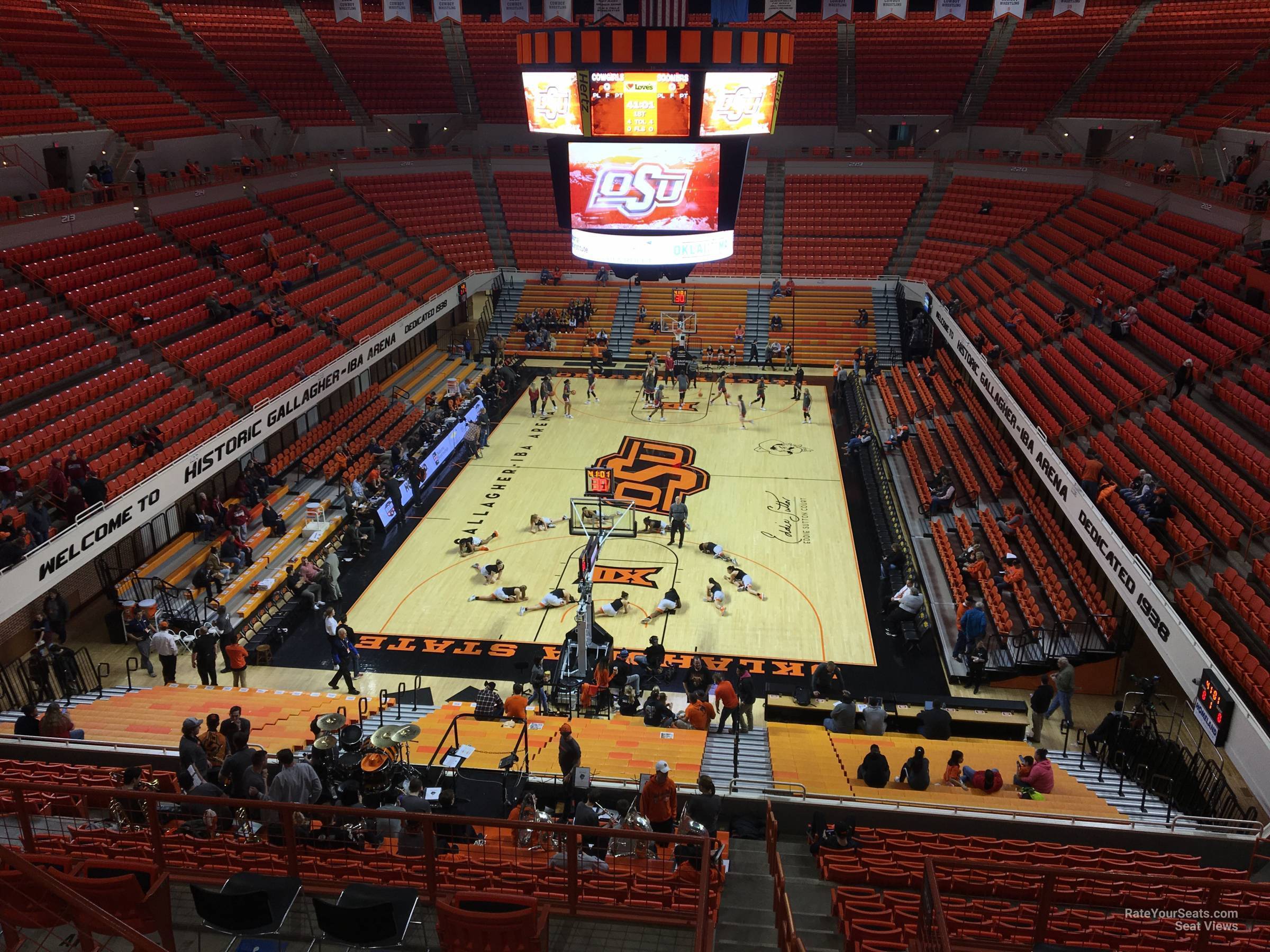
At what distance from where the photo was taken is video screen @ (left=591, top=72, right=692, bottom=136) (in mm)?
16188

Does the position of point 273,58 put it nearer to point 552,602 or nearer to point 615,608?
point 552,602

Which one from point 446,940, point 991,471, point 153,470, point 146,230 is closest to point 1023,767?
point 446,940

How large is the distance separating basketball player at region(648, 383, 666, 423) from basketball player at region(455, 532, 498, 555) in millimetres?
9368

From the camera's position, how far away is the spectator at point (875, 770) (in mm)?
12273

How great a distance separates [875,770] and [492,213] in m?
34.5

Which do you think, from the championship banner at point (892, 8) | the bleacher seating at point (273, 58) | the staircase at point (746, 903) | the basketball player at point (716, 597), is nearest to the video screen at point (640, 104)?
the basketball player at point (716, 597)

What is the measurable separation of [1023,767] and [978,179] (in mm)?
32537

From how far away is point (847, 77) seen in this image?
4397cm

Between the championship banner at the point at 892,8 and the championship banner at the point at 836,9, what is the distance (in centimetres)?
153

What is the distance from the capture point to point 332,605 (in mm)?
19391

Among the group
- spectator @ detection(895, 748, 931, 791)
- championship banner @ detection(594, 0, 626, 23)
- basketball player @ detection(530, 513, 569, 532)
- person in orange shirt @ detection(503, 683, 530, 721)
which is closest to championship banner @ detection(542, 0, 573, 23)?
championship banner @ detection(594, 0, 626, 23)

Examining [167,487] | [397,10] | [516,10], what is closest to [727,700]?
[167,487]

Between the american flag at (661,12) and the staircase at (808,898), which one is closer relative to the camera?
the staircase at (808,898)

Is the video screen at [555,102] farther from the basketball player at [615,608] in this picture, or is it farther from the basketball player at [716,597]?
Result: the basketball player at [716,597]
